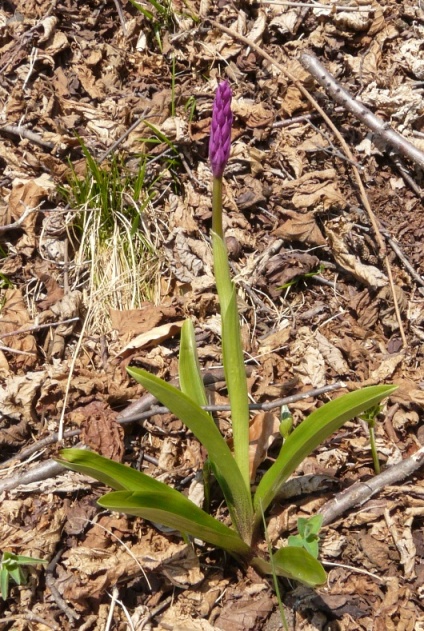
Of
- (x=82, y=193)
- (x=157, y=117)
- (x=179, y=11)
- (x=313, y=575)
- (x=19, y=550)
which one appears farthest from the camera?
(x=179, y=11)

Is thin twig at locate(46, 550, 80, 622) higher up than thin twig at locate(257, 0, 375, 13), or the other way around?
thin twig at locate(257, 0, 375, 13)

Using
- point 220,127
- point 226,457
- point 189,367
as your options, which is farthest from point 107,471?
point 220,127

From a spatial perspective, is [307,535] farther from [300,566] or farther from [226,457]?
[226,457]

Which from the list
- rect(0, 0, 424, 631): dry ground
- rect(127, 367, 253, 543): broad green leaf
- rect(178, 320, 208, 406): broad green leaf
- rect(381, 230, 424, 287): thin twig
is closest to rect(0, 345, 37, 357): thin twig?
rect(0, 0, 424, 631): dry ground

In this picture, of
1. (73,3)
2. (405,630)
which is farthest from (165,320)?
(73,3)

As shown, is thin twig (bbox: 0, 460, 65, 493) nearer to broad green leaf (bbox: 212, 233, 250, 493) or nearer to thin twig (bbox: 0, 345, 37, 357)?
thin twig (bbox: 0, 345, 37, 357)

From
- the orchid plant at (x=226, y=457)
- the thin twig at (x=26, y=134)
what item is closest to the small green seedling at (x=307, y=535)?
the orchid plant at (x=226, y=457)

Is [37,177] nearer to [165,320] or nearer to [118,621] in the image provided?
[165,320]
